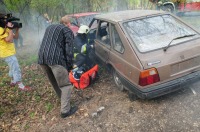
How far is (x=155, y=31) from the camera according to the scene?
434 centimetres

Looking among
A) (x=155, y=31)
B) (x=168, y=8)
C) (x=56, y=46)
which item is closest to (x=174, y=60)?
(x=155, y=31)

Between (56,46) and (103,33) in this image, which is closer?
(56,46)

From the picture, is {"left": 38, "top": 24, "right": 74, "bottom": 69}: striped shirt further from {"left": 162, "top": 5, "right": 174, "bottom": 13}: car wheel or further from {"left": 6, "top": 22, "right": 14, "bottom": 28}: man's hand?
{"left": 162, "top": 5, "right": 174, "bottom": 13}: car wheel

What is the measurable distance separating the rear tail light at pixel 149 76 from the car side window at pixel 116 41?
77cm

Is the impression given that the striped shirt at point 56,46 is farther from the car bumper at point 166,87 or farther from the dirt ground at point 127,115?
the car bumper at point 166,87

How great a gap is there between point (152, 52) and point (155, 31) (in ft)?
2.28

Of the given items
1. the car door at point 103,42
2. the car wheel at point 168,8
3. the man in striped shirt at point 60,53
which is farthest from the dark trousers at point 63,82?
the car wheel at point 168,8

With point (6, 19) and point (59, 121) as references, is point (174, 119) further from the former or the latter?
point (6, 19)

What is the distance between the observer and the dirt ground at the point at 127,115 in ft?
11.9

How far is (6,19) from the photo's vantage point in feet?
16.4

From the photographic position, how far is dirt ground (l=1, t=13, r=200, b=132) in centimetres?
362

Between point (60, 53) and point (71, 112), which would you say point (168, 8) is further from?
point (71, 112)

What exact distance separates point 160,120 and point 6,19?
12.7 feet

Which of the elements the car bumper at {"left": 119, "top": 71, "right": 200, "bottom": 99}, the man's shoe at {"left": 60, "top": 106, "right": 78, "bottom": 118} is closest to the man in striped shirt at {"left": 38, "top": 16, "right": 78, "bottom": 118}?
the man's shoe at {"left": 60, "top": 106, "right": 78, "bottom": 118}
